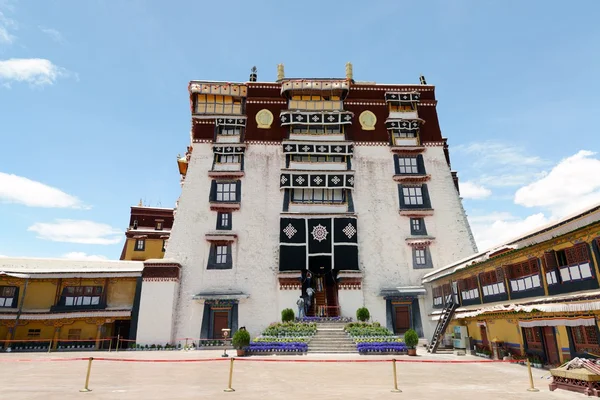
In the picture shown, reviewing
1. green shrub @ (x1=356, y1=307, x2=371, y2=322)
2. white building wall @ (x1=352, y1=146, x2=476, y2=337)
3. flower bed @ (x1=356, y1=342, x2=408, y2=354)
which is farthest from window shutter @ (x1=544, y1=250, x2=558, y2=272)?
white building wall @ (x1=352, y1=146, x2=476, y2=337)

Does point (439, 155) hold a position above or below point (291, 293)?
above

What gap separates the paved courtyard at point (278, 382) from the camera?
1032cm

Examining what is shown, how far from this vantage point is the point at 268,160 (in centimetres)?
3641

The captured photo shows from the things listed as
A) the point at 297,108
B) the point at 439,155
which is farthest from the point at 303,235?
the point at 439,155

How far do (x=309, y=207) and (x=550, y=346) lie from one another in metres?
21.2

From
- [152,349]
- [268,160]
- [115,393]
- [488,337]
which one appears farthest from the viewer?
[268,160]

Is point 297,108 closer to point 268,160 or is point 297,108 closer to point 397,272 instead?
point 268,160

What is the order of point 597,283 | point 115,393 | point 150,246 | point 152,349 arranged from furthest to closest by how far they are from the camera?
point 150,246 < point 152,349 < point 597,283 < point 115,393

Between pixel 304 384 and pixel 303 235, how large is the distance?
69.6 feet

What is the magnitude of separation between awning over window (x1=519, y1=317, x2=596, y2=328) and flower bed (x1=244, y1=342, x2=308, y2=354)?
1151cm

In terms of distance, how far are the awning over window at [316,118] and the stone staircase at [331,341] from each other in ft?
64.3

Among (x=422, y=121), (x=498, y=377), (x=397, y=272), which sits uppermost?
(x=422, y=121)

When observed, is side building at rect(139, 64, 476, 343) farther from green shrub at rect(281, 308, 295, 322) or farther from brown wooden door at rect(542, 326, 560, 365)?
brown wooden door at rect(542, 326, 560, 365)

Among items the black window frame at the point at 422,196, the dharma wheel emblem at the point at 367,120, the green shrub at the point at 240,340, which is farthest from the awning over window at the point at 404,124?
the green shrub at the point at 240,340
